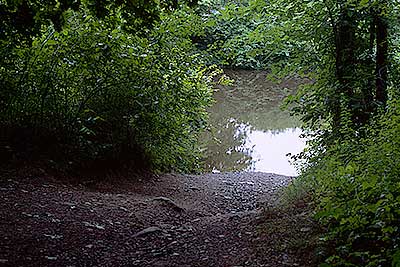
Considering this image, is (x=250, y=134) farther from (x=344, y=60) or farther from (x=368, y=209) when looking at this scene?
(x=368, y=209)

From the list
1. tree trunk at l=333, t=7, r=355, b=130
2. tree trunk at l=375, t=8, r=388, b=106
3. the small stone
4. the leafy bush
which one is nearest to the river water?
tree trunk at l=333, t=7, r=355, b=130

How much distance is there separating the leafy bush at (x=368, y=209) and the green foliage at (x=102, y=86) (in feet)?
13.1

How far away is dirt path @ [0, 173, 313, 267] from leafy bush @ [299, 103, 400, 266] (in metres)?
0.38

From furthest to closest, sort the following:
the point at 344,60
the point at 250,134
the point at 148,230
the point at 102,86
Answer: the point at 250,134
the point at 102,86
the point at 344,60
the point at 148,230

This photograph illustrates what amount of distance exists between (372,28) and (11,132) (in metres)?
5.48

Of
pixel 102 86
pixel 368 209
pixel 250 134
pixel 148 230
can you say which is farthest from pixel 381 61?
pixel 250 134

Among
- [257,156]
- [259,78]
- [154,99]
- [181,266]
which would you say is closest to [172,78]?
[154,99]

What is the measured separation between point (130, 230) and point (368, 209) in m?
3.00

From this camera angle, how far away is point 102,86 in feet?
24.8

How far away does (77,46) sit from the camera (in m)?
7.18

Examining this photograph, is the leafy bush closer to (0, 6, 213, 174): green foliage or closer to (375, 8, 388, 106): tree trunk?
(375, 8, 388, 106): tree trunk

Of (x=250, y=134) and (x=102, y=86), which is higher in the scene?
(x=250, y=134)

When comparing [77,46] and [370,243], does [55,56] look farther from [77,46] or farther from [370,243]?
[370,243]

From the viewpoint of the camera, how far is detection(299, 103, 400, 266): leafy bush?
3094 millimetres
